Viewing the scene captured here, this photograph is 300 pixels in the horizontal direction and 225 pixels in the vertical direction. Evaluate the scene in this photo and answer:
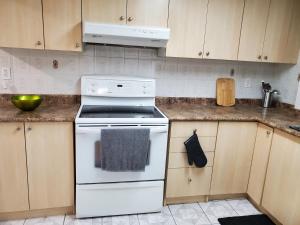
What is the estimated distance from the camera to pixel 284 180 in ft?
6.12

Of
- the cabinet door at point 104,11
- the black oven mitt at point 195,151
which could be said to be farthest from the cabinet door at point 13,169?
the black oven mitt at point 195,151

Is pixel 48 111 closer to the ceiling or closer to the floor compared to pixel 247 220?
closer to the ceiling

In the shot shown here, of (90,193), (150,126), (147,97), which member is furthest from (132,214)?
(147,97)

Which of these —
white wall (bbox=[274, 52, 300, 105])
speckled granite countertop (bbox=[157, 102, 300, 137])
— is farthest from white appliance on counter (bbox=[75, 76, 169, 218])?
white wall (bbox=[274, 52, 300, 105])

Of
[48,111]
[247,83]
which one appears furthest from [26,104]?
[247,83]

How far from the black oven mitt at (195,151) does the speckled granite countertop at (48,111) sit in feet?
3.29

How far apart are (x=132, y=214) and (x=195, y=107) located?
4.02 ft

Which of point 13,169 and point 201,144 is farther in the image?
point 201,144

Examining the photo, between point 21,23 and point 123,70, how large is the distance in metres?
0.97

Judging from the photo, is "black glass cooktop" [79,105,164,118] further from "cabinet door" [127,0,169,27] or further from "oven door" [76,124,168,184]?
"cabinet door" [127,0,169,27]

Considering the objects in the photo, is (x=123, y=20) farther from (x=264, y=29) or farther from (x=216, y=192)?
(x=216, y=192)

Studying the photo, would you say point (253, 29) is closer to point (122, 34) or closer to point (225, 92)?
point (225, 92)

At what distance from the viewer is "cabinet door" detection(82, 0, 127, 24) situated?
1.93m

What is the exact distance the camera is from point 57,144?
6.06ft
